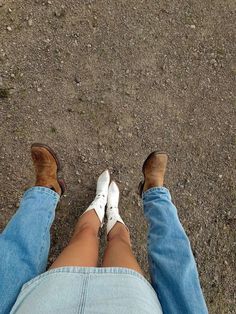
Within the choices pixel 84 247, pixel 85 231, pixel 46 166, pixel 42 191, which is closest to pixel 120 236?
pixel 85 231

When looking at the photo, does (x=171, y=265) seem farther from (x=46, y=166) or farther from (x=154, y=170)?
(x=46, y=166)

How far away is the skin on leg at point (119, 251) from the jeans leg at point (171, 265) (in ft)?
0.32

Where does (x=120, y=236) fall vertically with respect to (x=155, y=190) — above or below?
below

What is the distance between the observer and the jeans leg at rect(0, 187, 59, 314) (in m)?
1.43

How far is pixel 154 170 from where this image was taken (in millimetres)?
2137

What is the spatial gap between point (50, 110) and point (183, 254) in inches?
44.8

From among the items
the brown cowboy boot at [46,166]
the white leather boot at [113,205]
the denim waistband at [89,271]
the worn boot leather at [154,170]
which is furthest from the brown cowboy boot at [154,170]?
the denim waistband at [89,271]

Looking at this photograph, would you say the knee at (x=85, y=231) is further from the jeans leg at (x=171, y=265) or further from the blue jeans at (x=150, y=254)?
the jeans leg at (x=171, y=265)

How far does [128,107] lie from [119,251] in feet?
3.27

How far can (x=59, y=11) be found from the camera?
2.35 meters

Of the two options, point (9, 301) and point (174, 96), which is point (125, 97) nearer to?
point (174, 96)

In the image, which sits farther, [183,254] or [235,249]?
[235,249]

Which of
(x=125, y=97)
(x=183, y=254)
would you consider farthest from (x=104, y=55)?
(x=183, y=254)

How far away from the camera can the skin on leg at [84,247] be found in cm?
148
